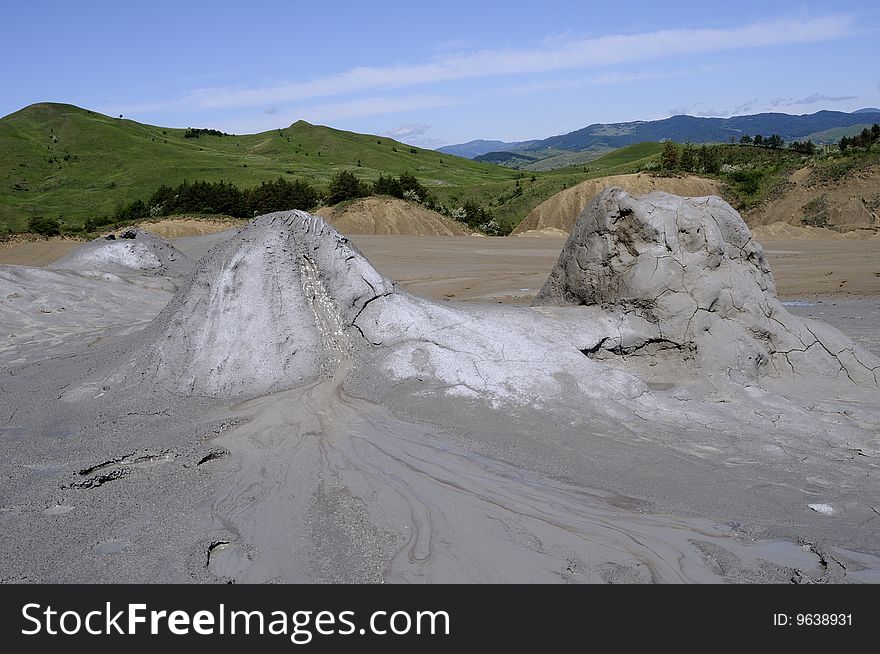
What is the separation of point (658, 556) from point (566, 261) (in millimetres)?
5242

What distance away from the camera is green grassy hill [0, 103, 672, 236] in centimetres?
5578

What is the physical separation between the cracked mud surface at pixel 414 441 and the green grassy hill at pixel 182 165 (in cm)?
3936

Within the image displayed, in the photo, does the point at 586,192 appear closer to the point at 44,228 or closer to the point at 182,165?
the point at 44,228

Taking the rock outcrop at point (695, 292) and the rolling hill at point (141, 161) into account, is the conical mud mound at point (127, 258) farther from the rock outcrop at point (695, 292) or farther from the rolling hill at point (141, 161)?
the rolling hill at point (141, 161)

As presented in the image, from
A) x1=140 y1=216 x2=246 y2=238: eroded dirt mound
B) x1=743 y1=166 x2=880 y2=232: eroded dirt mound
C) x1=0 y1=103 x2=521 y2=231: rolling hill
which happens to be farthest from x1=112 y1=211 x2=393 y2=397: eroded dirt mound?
x1=0 y1=103 x2=521 y2=231: rolling hill

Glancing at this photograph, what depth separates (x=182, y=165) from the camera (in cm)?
6894

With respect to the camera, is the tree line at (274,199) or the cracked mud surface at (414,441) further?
the tree line at (274,199)

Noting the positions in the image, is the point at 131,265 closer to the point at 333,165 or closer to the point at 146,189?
the point at 146,189

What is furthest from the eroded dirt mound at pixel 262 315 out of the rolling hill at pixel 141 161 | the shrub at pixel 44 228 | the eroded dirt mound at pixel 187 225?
the rolling hill at pixel 141 161

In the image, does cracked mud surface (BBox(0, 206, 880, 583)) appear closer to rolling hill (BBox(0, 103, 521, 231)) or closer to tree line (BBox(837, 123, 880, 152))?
tree line (BBox(837, 123, 880, 152))

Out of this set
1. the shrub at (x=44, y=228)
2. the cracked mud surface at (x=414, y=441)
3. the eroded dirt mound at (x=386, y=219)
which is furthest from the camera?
the eroded dirt mound at (x=386, y=219)

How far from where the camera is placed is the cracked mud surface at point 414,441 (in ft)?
14.9

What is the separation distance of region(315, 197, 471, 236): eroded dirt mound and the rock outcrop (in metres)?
25.0

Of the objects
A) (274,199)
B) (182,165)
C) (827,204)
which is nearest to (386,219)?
(274,199)
